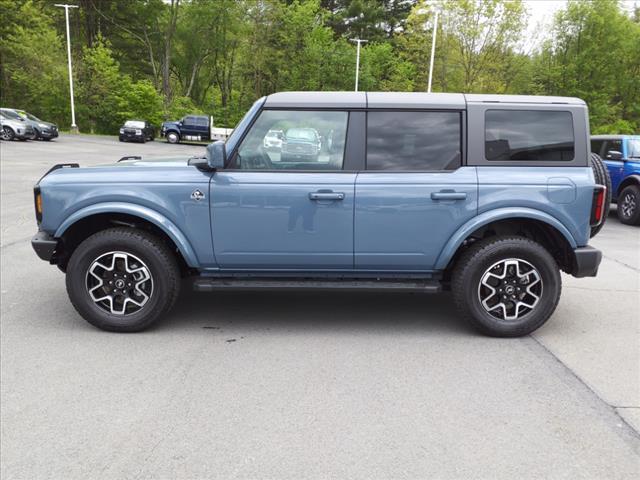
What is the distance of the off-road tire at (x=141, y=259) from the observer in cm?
420

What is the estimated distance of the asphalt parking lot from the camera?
266cm

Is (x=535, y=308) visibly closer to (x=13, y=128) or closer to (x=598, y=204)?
(x=598, y=204)

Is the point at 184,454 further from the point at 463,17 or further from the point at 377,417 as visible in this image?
the point at 463,17

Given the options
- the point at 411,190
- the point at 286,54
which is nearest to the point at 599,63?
the point at 286,54

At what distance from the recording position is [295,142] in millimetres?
4254

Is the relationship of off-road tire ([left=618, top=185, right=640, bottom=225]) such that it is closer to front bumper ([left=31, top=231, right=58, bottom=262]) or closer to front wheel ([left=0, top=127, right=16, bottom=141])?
front bumper ([left=31, top=231, right=58, bottom=262])

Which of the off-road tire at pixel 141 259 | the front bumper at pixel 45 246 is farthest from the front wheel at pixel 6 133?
the off-road tire at pixel 141 259

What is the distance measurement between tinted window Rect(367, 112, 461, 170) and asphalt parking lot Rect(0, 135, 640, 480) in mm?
1381

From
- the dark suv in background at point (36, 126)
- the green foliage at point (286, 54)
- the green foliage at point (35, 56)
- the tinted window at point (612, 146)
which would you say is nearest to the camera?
the tinted window at point (612, 146)

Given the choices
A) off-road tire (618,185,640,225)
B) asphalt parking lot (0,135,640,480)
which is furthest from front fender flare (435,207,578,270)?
off-road tire (618,185,640,225)

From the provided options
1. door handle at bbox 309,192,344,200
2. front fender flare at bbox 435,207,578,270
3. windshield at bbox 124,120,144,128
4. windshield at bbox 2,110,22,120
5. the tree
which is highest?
the tree

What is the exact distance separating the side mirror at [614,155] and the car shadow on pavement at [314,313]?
7302 millimetres

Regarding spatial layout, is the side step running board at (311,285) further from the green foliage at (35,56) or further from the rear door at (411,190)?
the green foliage at (35,56)

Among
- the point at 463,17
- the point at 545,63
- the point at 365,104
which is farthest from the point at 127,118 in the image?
the point at 365,104
